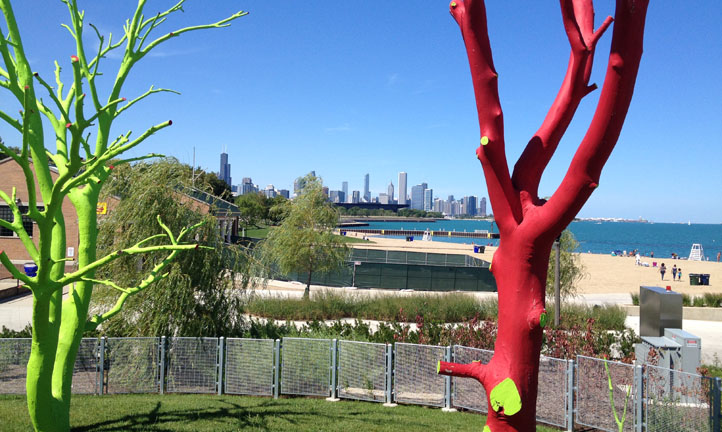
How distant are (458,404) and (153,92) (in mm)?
8071

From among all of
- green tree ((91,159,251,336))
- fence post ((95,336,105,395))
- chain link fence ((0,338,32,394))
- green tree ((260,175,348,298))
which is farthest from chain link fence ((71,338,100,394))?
green tree ((260,175,348,298))

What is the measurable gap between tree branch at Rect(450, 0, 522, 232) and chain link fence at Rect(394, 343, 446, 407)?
25.5 feet

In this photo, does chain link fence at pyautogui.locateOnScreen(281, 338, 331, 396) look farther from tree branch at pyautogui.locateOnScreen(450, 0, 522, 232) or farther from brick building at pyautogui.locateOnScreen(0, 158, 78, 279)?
brick building at pyautogui.locateOnScreen(0, 158, 78, 279)

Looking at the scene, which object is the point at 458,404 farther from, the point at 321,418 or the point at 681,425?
the point at 681,425

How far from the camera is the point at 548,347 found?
1261 centimetres

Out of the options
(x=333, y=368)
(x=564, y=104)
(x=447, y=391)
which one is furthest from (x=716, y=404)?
(x=564, y=104)

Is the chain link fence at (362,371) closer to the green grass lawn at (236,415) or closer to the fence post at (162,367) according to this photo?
the green grass lawn at (236,415)

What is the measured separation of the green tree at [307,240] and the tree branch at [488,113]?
24.0m

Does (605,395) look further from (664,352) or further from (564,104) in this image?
(564,104)

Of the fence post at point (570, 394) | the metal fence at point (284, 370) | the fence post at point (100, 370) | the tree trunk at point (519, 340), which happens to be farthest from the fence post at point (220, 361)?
the tree trunk at point (519, 340)

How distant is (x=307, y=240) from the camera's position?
26.9 meters

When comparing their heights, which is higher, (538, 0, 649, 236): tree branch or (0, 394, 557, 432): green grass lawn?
(538, 0, 649, 236): tree branch

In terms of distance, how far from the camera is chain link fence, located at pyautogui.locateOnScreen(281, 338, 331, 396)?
10.9 m

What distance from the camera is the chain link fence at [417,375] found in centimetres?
1045
